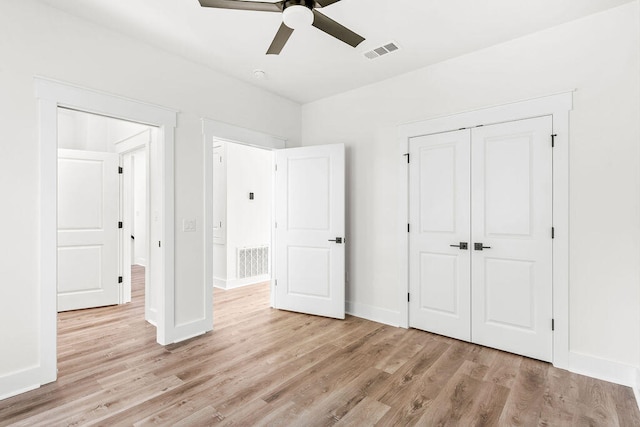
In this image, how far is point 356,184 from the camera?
158 inches

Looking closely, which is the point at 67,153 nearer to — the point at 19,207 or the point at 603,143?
the point at 19,207

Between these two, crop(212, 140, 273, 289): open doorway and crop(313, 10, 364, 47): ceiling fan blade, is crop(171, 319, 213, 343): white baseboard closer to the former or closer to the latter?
crop(212, 140, 273, 289): open doorway

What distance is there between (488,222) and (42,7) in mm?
4104

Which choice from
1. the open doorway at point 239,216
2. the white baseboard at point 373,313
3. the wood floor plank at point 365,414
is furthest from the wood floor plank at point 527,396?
the open doorway at point 239,216

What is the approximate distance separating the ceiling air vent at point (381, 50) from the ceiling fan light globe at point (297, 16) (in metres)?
1.22

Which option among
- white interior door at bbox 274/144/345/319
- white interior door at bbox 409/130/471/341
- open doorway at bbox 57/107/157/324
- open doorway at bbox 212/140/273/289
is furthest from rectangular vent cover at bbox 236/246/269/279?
white interior door at bbox 409/130/471/341

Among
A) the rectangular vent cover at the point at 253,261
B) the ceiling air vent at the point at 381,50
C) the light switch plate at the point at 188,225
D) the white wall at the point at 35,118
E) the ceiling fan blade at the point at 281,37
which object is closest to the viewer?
the ceiling fan blade at the point at 281,37

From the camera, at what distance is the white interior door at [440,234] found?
317cm

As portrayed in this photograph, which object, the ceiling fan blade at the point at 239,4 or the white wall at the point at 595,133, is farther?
the white wall at the point at 595,133

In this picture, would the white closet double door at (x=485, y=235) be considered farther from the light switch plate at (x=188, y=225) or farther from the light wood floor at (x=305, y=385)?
the light switch plate at (x=188, y=225)

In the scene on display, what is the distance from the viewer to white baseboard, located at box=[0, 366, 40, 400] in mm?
2189

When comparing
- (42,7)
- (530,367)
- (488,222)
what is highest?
(42,7)

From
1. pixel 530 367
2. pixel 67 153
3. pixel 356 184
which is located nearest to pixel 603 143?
pixel 530 367

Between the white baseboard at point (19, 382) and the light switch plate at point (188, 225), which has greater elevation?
the light switch plate at point (188, 225)
